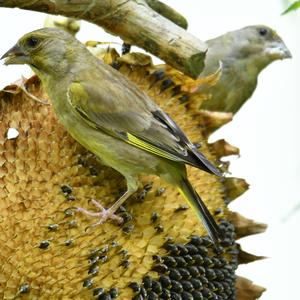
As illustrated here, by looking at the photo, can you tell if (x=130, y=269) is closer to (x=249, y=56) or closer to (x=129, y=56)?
(x=129, y=56)

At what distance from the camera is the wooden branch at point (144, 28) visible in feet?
8.48

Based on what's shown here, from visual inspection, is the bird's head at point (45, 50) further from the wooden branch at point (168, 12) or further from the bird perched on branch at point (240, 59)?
the bird perched on branch at point (240, 59)

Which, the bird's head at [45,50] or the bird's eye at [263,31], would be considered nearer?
the bird's head at [45,50]

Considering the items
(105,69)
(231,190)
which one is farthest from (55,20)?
(231,190)

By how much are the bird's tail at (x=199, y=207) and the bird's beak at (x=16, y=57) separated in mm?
596

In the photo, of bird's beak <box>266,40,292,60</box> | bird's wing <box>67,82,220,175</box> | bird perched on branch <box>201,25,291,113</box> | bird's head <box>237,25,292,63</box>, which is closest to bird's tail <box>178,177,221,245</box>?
bird's wing <box>67,82,220,175</box>

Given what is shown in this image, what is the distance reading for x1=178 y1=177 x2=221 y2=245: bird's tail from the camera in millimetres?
2621

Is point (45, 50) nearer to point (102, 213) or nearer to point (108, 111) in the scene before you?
point (108, 111)

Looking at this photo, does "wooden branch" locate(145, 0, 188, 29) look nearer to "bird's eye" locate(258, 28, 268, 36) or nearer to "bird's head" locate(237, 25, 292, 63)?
"bird's head" locate(237, 25, 292, 63)

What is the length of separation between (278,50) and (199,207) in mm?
2958

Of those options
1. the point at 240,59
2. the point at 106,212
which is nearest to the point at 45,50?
the point at 106,212

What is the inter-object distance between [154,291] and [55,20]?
3.06ft

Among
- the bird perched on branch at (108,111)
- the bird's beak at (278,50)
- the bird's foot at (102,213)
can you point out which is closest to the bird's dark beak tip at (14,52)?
the bird perched on branch at (108,111)

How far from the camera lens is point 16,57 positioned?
2.73 m
